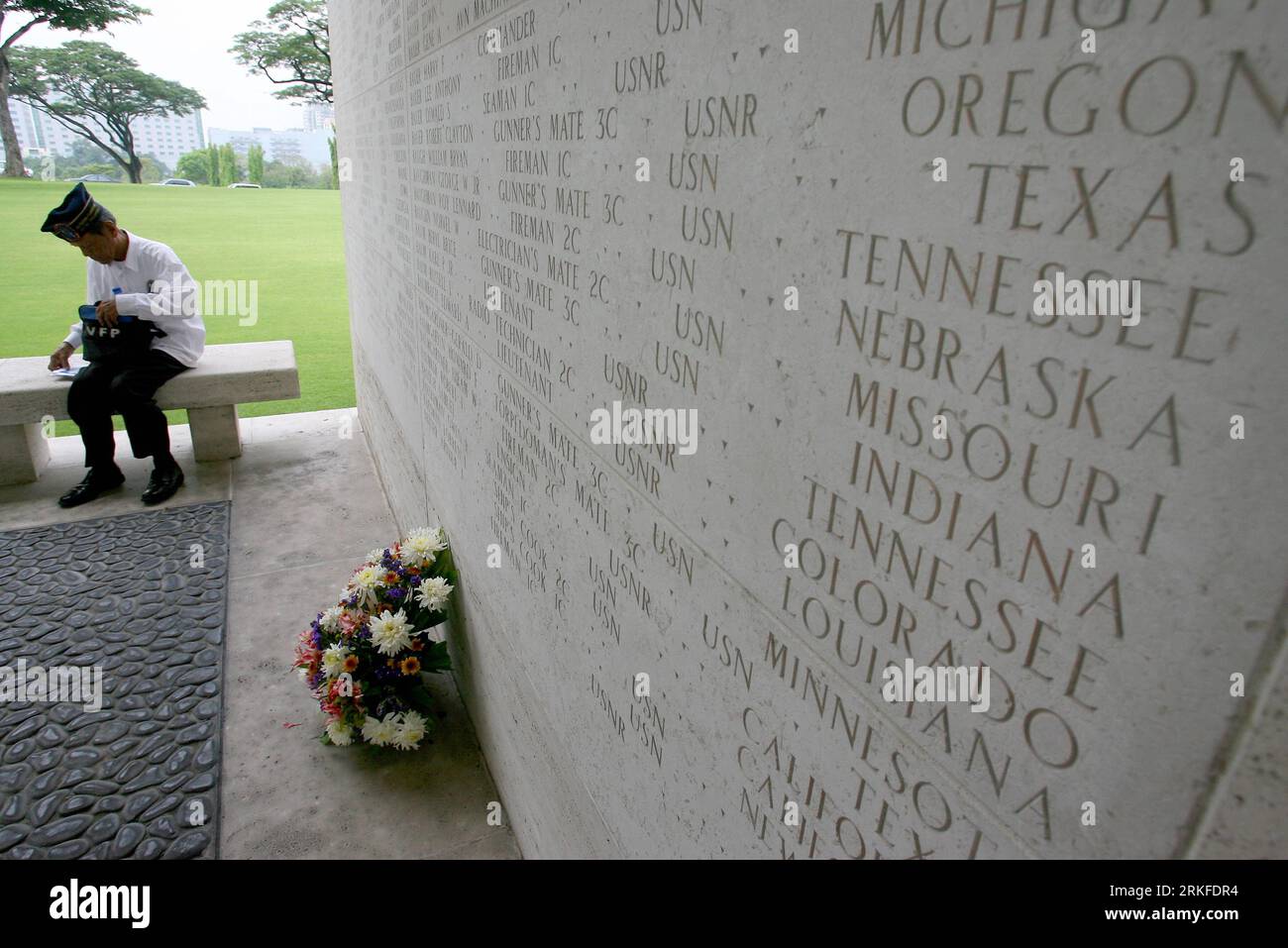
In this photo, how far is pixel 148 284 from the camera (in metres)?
5.96

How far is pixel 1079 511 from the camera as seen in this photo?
0.79m

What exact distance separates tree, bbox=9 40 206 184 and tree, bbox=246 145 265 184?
4.35 metres

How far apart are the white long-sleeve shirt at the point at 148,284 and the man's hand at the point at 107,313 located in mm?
38

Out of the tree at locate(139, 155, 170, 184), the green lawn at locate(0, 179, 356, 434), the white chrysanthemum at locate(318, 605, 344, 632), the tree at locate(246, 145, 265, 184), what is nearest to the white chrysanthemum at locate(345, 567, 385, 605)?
the white chrysanthemum at locate(318, 605, 344, 632)

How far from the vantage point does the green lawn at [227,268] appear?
10.2m

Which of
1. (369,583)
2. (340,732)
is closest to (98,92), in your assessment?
(369,583)

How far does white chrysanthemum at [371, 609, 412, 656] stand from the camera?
3.49 m

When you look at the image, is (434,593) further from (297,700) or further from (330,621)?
(297,700)

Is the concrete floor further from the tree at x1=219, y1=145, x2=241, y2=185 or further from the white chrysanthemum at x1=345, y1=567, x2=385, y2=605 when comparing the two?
the tree at x1=219, y1=145, x2=241, y2=185

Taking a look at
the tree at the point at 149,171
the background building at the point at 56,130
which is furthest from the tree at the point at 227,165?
the tree at the point at 149,171

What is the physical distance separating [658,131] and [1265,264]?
3.54ft

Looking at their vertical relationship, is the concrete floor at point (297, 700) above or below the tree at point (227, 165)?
below

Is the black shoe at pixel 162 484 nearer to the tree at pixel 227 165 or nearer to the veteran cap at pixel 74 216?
the veteran cap at pixel 74 216
